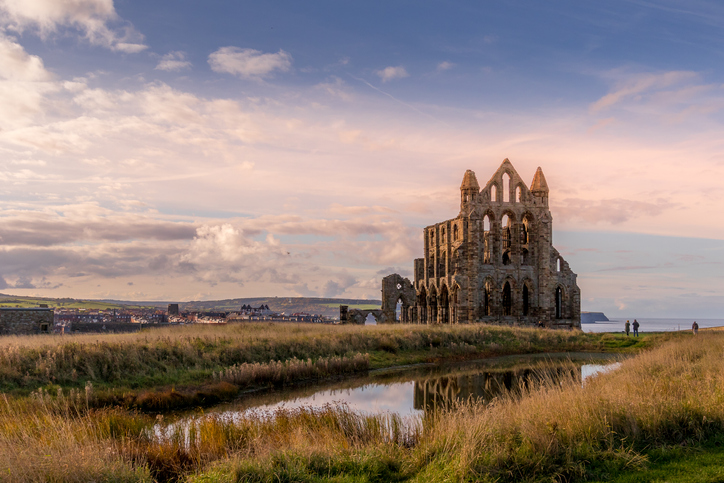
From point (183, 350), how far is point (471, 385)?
11730mm

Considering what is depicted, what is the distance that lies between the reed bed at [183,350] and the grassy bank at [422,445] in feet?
24.6

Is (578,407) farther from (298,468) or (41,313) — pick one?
(41,313)

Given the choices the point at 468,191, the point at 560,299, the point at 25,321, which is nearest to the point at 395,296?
the point at 468,191

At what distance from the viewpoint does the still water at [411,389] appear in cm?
1591

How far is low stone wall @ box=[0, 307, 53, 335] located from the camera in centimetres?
3158

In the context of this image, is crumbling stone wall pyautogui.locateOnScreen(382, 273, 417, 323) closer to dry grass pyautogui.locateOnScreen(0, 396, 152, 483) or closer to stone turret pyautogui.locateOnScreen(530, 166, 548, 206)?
stone turret pyautogui.locateOnScreen(530, 166, 548, 206)

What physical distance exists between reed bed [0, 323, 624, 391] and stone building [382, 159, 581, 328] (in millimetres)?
13572

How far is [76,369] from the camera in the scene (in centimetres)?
1825

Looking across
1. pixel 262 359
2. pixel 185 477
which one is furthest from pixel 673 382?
pixel 262 359

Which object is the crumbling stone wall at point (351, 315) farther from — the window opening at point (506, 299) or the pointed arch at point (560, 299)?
the pointed arch at point (560, 299)

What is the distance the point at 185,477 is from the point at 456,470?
4138 mm

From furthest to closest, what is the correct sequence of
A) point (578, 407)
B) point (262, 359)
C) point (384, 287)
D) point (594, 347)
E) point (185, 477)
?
point (384, 287) → point (594, 347) → point (262, 359) → point (578, 407) → point (185, 477)

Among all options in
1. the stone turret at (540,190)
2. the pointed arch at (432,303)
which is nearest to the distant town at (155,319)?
the pointed arch at (432,303)

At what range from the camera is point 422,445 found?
28.9ft
